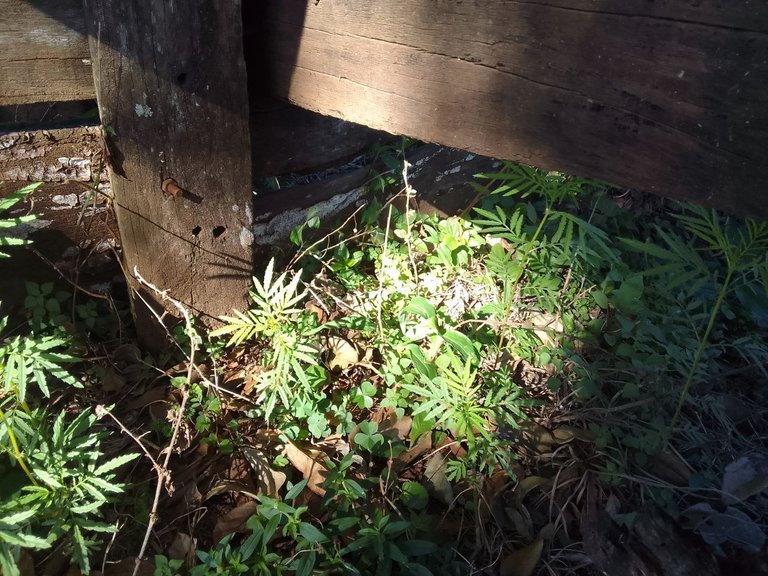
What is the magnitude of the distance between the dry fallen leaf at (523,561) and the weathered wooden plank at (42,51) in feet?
6.48

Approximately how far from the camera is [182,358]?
232cm

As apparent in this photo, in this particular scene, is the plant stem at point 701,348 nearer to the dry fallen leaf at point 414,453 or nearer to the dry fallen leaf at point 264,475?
the dry fallen leaf at point 414,453

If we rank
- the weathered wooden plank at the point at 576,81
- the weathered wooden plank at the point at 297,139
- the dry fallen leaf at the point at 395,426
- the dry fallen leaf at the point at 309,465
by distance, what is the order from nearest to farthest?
the weathered wooden plank at the point at 576,81
the dry fallen leaf at the point at 309,465
the dry fallen leaf at the point at 395,426
the weathered wooden plank at the point at 297,139

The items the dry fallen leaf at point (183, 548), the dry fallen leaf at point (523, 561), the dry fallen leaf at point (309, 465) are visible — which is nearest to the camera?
the dry fallen leaf at point (183, 548)

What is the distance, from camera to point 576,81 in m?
1.27

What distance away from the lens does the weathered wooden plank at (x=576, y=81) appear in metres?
1.09

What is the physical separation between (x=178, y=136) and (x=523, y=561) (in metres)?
1.76

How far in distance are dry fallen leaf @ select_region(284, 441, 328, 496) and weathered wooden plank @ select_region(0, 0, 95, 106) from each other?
4.38 ft

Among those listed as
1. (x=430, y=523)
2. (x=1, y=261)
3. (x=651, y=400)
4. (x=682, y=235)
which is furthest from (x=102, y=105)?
(x=682, y=235)

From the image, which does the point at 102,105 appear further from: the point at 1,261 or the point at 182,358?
the point at 182,358

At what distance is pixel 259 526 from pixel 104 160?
1249mm

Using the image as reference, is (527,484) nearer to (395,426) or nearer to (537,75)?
(395,426)

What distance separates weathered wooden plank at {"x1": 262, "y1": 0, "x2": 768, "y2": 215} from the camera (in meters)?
1.09

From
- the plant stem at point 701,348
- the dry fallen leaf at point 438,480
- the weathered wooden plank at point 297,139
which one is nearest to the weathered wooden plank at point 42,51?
the weathered wooden plank at point 297,139
